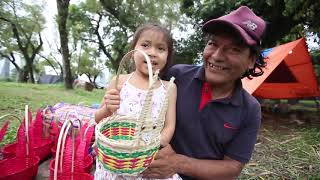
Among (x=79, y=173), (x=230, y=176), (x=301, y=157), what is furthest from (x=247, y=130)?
(x=301, y=157)

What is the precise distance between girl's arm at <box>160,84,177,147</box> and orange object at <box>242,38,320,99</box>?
4.16m

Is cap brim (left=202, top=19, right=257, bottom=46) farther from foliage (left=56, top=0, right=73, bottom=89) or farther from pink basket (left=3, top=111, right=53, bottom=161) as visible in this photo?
foliage (left=56, top=0, right=73, bottom=89)

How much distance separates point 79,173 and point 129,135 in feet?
3.73

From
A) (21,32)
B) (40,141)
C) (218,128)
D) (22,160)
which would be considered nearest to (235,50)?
(218,128)

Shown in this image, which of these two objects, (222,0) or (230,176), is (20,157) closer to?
(230,176)

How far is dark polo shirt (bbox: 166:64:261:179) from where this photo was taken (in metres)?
1.67

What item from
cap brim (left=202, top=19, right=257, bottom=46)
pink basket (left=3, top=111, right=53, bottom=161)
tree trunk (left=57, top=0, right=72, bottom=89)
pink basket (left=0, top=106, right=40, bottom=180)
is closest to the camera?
cap brim (left=202, top=19, right=257, bottom=46)

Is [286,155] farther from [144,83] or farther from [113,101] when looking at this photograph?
[113,101]

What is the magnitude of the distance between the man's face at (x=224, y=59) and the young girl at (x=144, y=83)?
0.78 ft

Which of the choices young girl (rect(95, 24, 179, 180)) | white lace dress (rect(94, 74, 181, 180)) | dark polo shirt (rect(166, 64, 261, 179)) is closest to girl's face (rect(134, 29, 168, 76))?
young girl (rect(95, 24, 179, 180))

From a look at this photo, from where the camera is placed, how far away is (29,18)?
2103cm

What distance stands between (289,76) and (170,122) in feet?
17.6

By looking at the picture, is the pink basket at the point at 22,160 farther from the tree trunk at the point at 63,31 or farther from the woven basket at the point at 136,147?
the tree trunk at the point at 63,31

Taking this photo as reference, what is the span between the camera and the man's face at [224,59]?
5.33 feet
